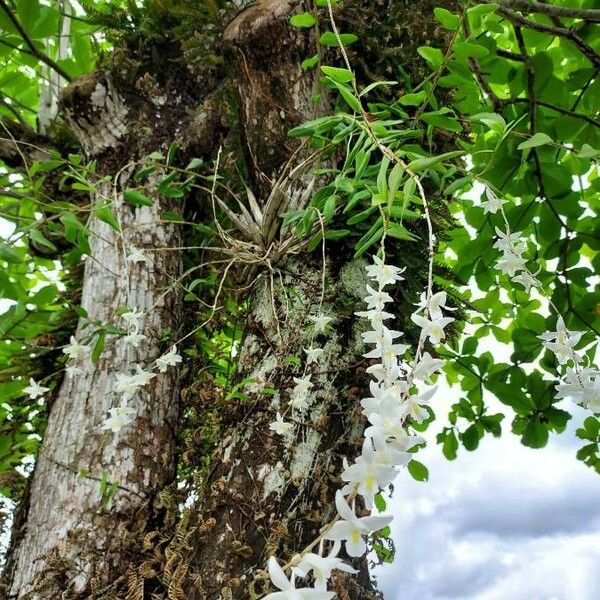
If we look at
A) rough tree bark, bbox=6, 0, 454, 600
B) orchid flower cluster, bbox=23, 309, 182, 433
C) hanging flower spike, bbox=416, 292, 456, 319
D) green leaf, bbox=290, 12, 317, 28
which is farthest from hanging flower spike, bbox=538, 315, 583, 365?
green leaf, bbox=290, 12, 317, 28

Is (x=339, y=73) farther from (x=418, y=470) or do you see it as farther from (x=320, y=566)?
(x=418, y=470)

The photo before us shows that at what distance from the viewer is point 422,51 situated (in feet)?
4.22

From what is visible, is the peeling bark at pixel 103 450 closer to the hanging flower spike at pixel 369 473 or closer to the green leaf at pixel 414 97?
the green leaf at pixel 414 97

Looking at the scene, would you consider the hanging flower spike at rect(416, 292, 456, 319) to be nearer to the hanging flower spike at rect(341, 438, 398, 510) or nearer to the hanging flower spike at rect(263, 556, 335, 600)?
the hanging flower spike at rect(341, 438, 398, 510)

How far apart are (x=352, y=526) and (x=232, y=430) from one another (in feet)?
2.53

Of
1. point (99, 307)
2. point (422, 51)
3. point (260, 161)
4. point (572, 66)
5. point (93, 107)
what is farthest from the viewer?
point (93, 107)

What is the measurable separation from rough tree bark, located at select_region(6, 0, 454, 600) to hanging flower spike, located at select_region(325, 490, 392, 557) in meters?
0.54

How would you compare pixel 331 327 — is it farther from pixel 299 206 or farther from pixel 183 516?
pixel 183 516

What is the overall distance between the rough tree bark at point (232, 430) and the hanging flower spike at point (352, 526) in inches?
21.2

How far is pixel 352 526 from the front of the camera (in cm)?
62

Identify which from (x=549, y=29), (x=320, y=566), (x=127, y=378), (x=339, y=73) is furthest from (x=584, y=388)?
(x=127, y=378)

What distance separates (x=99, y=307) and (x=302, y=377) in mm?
891

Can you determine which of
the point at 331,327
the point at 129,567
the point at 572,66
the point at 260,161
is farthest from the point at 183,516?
the point at 572,66

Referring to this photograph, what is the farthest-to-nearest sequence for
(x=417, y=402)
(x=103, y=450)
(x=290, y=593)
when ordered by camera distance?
1. (x=103, y=450)
2. (x=417, y=402)
3. (x=290, y=593)
